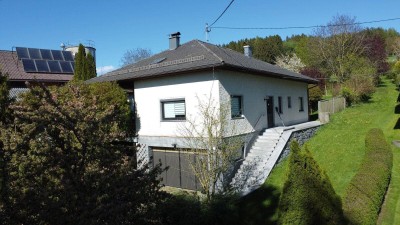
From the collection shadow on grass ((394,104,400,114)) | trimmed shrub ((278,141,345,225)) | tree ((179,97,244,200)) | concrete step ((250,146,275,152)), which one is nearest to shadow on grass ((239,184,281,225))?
tree ((179,97,244,200))

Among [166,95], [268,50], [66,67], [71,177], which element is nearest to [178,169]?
[166,95]

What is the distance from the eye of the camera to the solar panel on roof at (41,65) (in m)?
28.8

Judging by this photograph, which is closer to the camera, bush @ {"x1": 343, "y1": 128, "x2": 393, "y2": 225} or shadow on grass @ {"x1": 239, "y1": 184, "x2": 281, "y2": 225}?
bush @ {"x1": 343, "y1": 128, "x2": 393, "y2": 225}

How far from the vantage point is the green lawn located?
11.0 m

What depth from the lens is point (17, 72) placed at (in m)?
27.3

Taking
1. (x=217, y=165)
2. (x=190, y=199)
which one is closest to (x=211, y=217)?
(x=190, y=199)

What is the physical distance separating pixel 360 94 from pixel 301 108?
1024 cm

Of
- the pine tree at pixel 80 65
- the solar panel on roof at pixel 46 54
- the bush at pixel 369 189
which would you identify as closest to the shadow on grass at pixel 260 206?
the bush at pixel 369 189

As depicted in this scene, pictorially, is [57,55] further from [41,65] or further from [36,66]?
[36,66]

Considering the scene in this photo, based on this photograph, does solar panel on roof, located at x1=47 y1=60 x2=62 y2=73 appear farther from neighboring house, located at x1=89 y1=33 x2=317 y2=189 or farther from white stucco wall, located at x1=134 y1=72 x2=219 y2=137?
white stucco wall, located at x1=134 y1=72 x2=219 y2=137

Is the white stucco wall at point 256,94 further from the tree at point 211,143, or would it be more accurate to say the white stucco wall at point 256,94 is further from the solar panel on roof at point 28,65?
the solar panel on roof at point 28,65

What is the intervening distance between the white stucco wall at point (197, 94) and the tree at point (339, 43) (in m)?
24.9

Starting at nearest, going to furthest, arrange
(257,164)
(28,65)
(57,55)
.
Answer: (257,164), (28,65), (57,55)

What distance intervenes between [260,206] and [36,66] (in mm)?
25288
